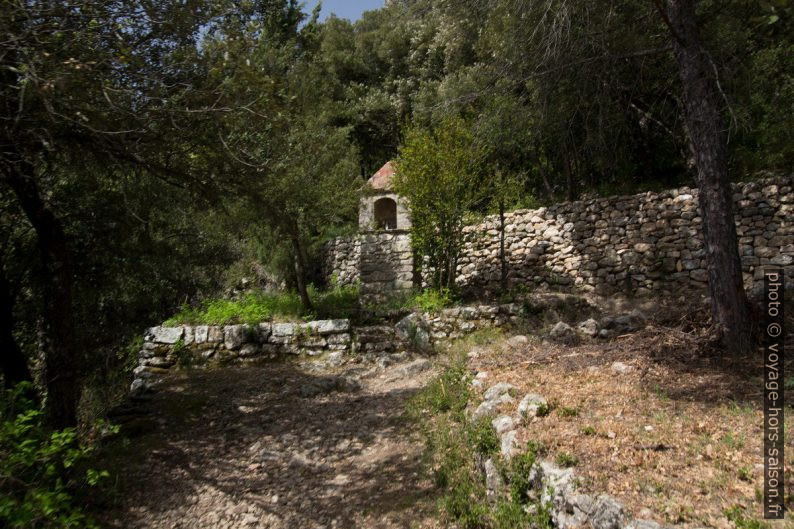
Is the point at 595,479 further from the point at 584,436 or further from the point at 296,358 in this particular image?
the point at 296,358

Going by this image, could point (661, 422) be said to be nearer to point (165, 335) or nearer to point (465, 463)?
point (465, 463)

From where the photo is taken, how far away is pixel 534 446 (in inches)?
130

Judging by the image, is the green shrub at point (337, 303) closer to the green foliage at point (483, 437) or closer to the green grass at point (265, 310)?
the green grass at point (265, 310)

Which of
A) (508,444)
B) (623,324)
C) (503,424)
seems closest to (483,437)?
(503,424)

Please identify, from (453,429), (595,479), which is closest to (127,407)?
(453,429)

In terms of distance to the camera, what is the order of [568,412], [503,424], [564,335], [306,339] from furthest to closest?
[306,339]
[564,335]
[503,424]
[568,412]

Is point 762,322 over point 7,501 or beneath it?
over

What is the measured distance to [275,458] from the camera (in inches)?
203

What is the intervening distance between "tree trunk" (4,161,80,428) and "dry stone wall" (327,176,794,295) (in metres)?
7.09

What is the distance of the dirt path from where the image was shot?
4.04 metres

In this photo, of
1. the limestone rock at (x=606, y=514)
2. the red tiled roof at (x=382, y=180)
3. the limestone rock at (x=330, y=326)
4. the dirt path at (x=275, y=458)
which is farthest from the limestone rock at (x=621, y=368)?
the red tiled roof at (x=382, y=180)

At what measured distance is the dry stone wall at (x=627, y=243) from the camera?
29.0ft

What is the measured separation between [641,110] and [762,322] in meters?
7.04

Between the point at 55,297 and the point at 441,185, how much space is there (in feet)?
24.7
